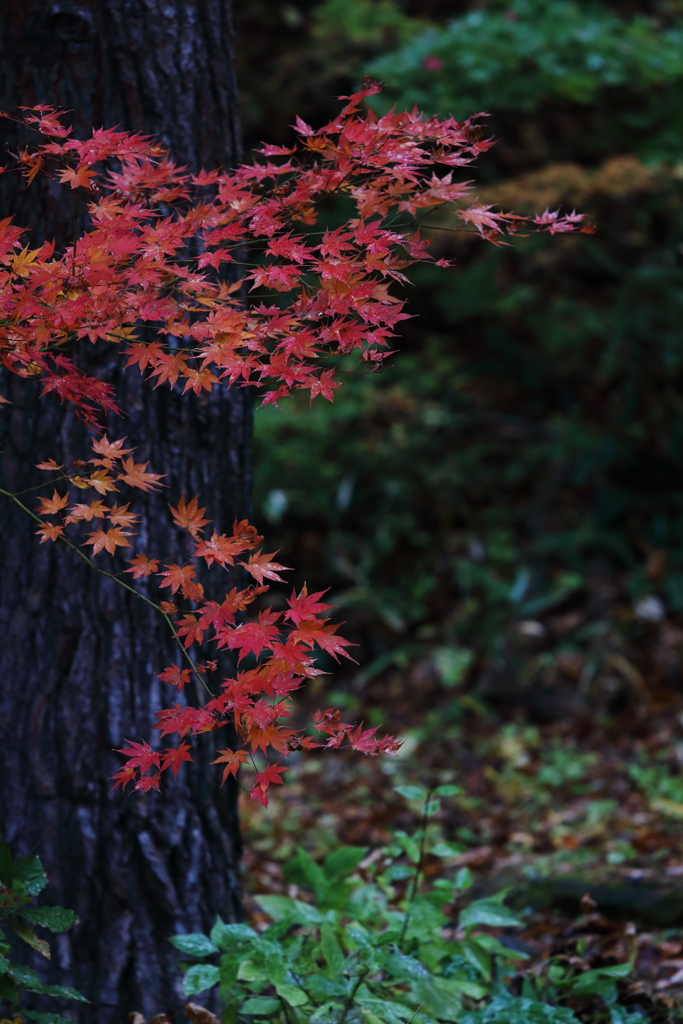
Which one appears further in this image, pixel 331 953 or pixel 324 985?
pixel 331 953

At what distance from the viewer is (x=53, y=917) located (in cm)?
173

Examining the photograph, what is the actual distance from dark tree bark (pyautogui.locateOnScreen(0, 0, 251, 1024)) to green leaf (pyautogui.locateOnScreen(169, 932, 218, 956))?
0.21m

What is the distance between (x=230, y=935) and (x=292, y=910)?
0.30m

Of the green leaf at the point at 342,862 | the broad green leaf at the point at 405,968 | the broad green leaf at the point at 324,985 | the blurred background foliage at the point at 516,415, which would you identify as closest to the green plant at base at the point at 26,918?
the broad green leaf at the point at 324,985

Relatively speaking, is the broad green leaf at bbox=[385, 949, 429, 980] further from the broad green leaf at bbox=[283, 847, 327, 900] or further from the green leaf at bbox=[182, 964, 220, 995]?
the broad green leaf at bbox=[283, 847, 327, 900]

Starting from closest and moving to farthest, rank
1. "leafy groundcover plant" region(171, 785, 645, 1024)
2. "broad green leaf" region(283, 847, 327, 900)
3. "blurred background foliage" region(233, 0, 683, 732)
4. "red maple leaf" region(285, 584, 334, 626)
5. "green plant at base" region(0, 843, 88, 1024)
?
"red maple leaf" region(285, 584, 334, 626) < "green plant at base" region(0, 843, 88, 1024) < "leafy groundcover plant" region(171, 785, 645, 1024) < "broad green leaf" region(283, 847, 327, 900) < "blurred background foliage" region(233, 0, 683, 732)

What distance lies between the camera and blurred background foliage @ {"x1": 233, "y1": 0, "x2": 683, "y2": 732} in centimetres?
521

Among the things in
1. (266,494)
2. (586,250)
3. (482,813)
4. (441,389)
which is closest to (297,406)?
(266,494)

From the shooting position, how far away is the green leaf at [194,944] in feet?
6.28

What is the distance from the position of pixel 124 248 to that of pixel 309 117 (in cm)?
523

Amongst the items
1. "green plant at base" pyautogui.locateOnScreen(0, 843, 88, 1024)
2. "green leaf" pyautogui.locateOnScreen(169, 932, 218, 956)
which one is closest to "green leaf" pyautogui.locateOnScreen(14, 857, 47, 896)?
"green plant at base" pyautogui.locateOnScreen(0, 843, 88, 1024)

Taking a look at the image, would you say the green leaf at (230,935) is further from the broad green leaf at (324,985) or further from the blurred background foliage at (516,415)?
the blurred background foliage at (516,415)

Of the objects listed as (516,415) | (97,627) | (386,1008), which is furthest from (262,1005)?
(516,415)

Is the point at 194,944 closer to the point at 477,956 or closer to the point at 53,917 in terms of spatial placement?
the point at 53,917
